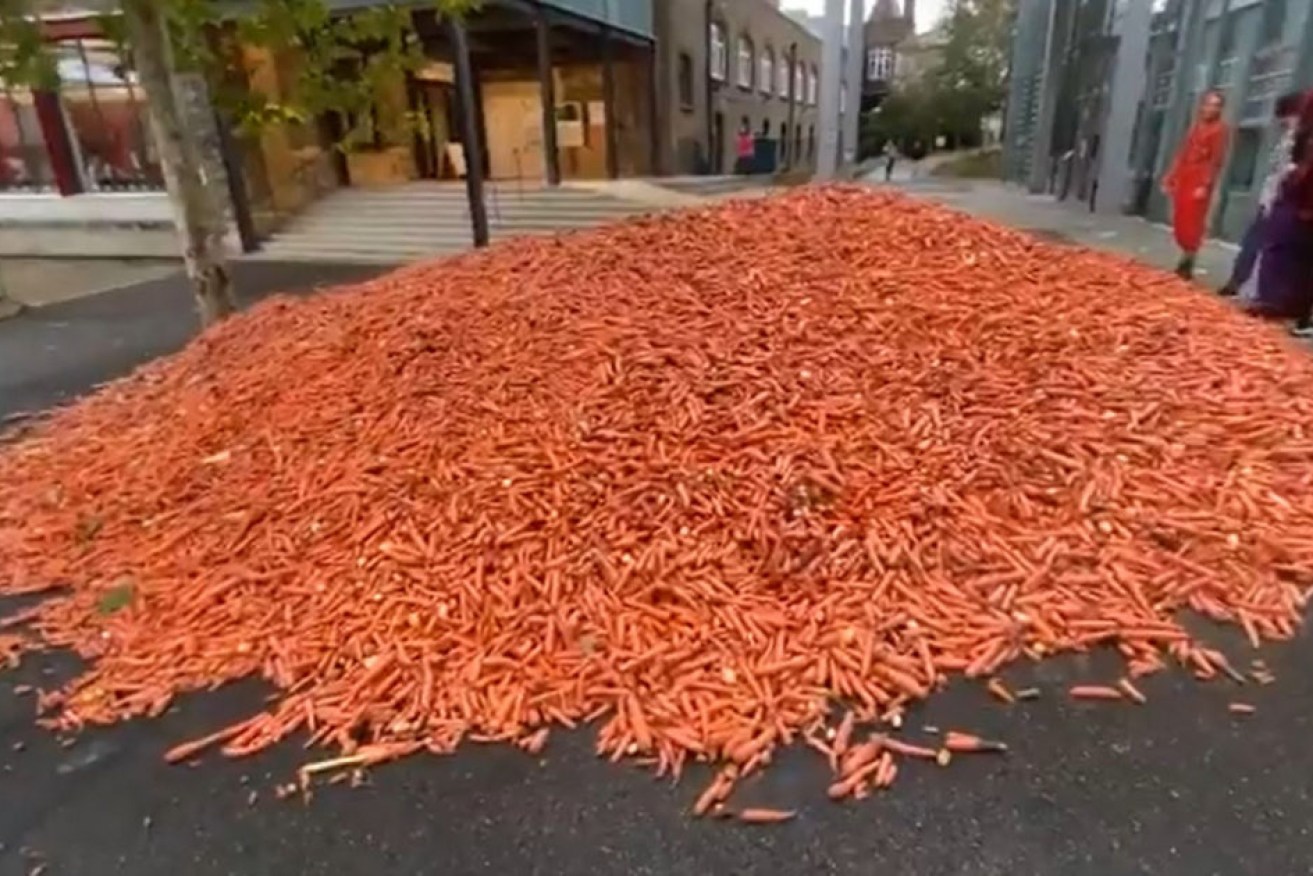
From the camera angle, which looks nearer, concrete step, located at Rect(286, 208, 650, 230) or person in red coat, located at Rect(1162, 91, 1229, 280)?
person in red coat, located at Rect(1162, 91, 1229, 280)

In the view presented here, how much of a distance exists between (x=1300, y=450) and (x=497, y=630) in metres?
2.64

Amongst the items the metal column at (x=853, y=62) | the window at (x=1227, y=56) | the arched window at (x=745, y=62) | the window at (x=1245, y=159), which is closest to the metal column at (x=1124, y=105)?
the window at (x=1227, y=56)

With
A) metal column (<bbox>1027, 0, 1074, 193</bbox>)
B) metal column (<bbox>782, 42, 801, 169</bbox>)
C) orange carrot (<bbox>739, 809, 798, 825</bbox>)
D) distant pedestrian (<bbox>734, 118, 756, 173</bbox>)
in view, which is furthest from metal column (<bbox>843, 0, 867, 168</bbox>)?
A: orange carrot (<bbox>739, 809, 798, 825</bbox>)

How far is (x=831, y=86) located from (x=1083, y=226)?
6.31 metres

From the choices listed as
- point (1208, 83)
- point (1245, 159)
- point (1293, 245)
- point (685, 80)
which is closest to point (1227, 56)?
point (1208, 83)

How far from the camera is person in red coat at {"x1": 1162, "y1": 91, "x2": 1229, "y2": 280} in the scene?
18.4ft

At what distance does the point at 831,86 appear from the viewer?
47.8 ft

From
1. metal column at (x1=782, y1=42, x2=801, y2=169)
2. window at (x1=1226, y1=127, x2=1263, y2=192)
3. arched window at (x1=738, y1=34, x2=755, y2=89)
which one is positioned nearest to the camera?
window at (x1=1226, y1=127, x2=1263, y2=192)

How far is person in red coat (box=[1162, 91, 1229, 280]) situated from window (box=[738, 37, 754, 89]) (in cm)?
1915

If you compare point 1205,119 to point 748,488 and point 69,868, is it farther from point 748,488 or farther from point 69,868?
point 69,868

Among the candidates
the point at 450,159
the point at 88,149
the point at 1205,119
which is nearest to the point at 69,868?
the point at 1205,119

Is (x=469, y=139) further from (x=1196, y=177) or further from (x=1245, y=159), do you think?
(x=1245, y=159)

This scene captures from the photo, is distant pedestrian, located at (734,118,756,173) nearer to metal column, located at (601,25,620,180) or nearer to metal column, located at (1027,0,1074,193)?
metal column, located at (601,25,620,180)

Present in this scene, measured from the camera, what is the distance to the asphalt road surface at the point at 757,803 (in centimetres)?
154
